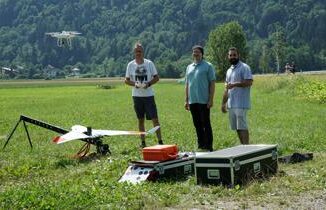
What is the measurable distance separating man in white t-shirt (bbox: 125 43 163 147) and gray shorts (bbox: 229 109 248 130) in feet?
6.89

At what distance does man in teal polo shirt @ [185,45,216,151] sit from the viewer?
11.2 meters

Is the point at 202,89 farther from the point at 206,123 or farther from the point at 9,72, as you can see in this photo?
the point at 9,72

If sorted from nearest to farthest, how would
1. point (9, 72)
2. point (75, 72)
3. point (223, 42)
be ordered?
point (223, 42) < point (9, 72) < point (75, 72)

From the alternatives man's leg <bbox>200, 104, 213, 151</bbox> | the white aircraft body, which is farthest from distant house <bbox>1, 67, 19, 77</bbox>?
man's leg <bbox>200, 104, 213, 151</bbox>

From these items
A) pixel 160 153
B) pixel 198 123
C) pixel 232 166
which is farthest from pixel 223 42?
pixel 232 166

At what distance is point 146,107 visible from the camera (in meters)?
12.4

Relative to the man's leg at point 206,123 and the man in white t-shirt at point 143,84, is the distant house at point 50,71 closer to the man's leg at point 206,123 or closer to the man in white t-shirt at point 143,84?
the man in white t-shirt at point 143,84

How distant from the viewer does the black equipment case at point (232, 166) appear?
26.2ft

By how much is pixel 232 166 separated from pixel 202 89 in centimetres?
351

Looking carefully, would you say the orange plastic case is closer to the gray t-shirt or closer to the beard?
the gray t-shirt

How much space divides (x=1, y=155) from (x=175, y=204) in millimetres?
6245

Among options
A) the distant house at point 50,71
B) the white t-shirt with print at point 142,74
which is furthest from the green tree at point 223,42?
Answer: the white t-shirt with print at point 142,74

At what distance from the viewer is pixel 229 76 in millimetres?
10609

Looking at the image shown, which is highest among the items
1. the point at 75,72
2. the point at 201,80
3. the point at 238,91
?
the point at 201,80
